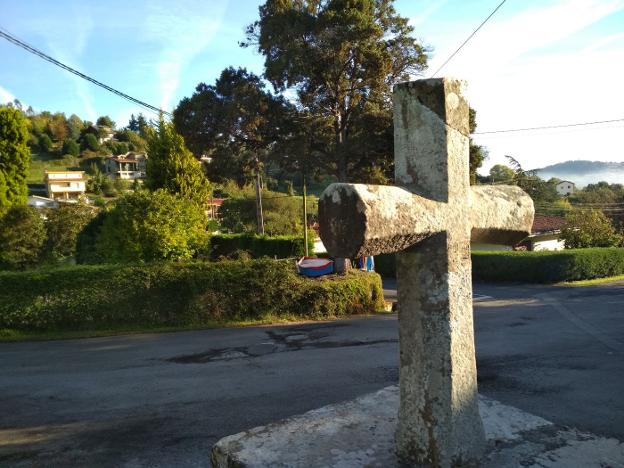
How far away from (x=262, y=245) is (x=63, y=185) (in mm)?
54519

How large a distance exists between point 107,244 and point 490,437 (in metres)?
14.6

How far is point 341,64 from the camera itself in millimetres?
15938

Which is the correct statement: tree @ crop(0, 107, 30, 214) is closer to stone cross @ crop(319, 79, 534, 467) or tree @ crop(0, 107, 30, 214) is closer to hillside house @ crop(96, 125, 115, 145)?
stone cross @ crop(319, 79, 534, 467)

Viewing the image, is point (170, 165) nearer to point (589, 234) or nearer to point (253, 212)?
point (253, 212)

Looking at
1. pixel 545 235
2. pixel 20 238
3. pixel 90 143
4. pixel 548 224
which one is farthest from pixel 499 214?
pixel 90 143

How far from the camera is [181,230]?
15203 mm

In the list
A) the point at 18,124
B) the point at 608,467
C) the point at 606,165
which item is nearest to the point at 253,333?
the point at 608,467

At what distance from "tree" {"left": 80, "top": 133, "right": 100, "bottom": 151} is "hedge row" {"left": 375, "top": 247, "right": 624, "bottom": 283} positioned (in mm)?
102022

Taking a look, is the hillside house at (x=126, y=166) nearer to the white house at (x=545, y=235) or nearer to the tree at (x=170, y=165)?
the tree at (x=170, y=165)

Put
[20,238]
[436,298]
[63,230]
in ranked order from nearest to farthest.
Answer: [436,298]
[20,238]
[63,230]

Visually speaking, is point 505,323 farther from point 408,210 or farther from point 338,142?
point 408,210

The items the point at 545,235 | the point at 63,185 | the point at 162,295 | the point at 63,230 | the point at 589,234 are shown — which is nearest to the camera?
the point at 162,295

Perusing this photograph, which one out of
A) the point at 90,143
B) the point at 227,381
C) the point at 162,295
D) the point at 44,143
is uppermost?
the point at 90,143

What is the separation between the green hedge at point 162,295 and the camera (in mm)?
12164
